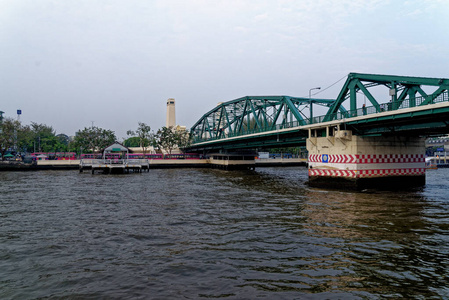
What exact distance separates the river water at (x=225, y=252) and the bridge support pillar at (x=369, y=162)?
Answer: 10545 millimetres

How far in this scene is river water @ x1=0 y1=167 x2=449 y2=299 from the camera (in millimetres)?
8977

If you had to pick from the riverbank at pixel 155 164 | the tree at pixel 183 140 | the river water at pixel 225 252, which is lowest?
the river water at pixel 225 252

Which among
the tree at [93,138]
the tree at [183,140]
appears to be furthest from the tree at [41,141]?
the tree at [183,140]

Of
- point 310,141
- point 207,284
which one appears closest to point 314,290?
point 207,284

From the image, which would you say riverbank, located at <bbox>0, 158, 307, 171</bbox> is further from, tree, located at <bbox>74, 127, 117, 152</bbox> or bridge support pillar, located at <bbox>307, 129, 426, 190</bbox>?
bridge support pillar, located at <bbox>307, 129, 426, 190</bbox>

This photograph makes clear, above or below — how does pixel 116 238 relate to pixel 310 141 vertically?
below

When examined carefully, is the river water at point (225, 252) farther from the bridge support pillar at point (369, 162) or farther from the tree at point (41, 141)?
the tree at point (41, 141)

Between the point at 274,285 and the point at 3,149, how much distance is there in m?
113

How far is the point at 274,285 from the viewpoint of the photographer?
30.1 feet

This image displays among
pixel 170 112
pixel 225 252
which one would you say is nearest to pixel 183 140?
pixel 170 112

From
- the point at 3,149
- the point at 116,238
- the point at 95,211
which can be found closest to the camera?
the point at 116,238

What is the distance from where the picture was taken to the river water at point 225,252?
8.98 metres

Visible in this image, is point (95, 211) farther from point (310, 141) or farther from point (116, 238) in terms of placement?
point (310, 141)

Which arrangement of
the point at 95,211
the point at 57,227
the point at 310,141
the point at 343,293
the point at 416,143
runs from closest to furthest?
1. the point at 343,293
2. the point at 57,227
3. the point at 95,211
4. the point at 416,143
5. the point at 310,141
